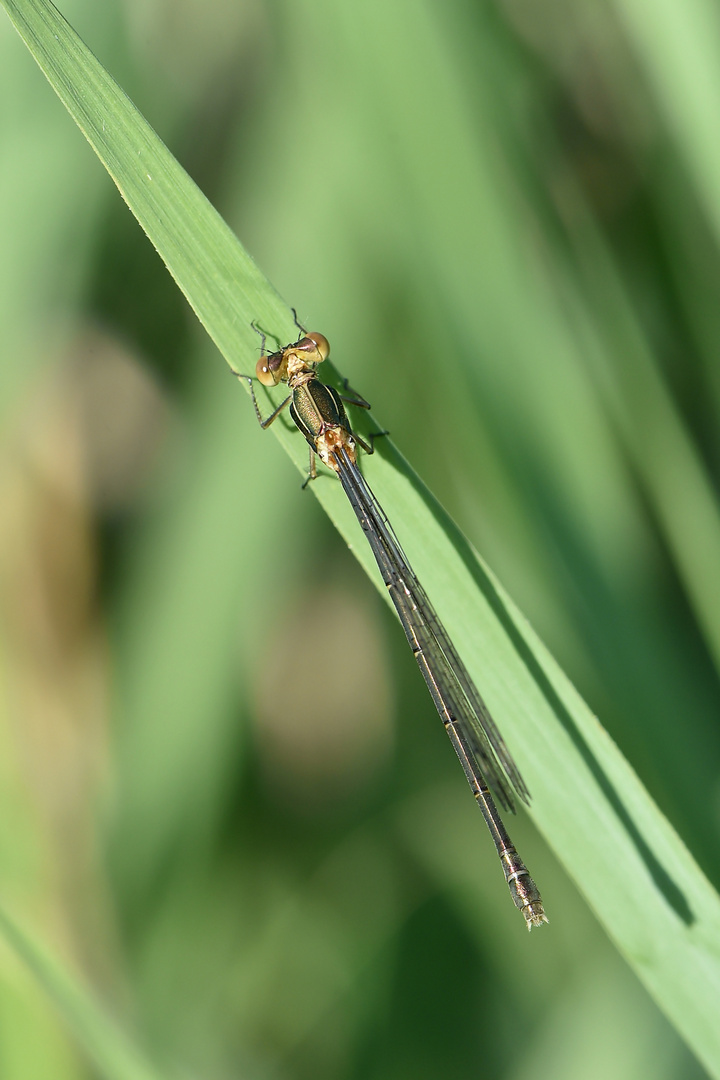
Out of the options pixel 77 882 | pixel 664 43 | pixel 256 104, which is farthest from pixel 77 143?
pixel 77 882

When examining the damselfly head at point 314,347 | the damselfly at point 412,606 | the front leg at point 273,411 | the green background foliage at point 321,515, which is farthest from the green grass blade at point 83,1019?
the damselfly head at point 314,347

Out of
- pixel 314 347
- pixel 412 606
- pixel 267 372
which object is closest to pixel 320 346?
pixel 314 347

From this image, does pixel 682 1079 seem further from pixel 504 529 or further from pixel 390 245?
pixel 390 245

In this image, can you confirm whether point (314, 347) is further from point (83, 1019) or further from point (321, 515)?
point (83, 1019)

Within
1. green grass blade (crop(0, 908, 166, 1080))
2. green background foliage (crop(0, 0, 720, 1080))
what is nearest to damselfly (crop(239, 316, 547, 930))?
green background foliage (crop(0, 0, 720, 1080))

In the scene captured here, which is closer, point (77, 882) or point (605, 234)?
point (77, 882)
